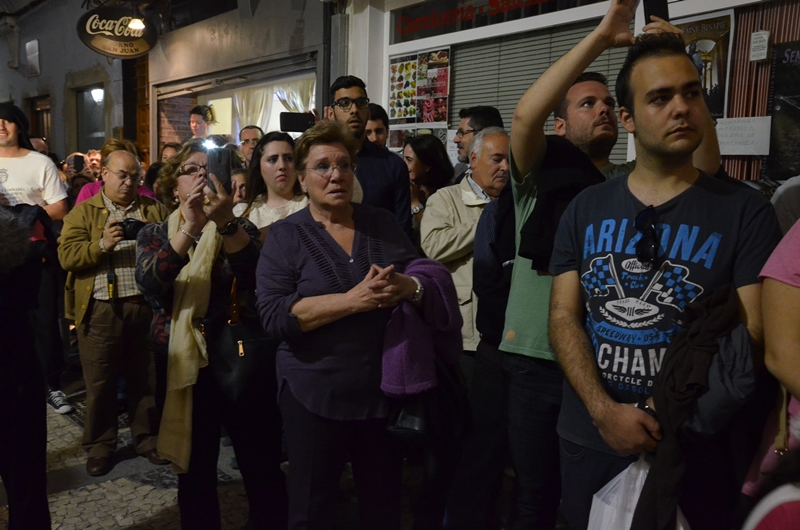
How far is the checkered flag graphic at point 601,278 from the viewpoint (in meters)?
1.91

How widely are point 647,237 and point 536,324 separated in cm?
67

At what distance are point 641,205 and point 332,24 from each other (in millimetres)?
6148

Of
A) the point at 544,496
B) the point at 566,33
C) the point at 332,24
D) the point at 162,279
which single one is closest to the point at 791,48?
the point at 566,33

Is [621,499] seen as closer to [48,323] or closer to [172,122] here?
[48,323]

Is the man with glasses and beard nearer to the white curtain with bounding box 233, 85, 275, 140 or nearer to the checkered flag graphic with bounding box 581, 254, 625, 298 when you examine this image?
the checkered flag graphic with bounding box 581, 254, 625, 298

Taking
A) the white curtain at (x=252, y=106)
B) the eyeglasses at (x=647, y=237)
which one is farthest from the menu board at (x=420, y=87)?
the eyeglasses at (x=647, y=237)

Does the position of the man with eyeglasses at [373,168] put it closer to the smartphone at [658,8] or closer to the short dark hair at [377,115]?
the short dark hair at [377,115]

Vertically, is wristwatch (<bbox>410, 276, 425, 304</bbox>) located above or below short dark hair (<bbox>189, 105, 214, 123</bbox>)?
below

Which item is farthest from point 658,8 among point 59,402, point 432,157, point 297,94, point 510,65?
point 297,94

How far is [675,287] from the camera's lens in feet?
5.95

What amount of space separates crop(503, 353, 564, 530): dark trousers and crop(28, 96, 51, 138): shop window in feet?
53.1

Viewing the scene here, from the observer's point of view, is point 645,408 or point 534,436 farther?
point 534,436

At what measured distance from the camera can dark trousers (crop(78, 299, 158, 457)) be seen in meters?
4.29

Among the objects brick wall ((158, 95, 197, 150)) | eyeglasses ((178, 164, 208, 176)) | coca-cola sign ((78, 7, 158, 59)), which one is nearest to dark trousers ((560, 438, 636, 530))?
eyeglasses ((178, 164, 208, 176))
